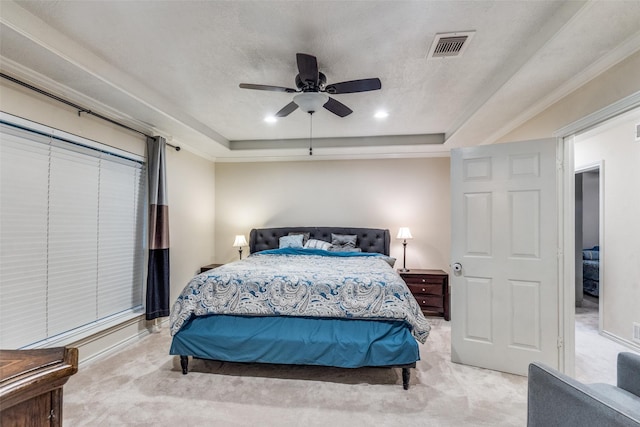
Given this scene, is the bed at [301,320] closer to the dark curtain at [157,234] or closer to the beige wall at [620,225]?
the dark curtain at [157,234]

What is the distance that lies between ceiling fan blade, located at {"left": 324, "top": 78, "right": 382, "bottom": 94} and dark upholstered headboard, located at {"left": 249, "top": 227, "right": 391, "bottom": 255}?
277 cm

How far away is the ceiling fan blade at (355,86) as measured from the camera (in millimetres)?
2109

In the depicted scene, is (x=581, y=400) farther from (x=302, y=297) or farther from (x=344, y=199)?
(x=344, y=199)

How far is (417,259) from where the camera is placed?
183 inches

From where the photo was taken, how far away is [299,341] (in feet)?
7.93

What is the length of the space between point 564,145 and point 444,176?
2202 mm

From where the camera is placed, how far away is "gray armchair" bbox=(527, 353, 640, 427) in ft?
3.41

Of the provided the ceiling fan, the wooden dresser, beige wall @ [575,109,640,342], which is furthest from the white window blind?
beige wall @ [575,109,640,342]

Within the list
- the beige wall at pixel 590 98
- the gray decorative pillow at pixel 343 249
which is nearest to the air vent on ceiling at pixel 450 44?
the beige wall at pixel 590 98

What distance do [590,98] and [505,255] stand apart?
137 centimetres

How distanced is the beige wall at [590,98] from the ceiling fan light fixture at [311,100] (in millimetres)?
1958

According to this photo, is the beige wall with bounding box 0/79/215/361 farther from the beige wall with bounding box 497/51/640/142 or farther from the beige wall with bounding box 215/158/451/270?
the beige wall with bounding box 497/51/640/142

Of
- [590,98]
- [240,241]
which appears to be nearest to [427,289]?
[590,98]

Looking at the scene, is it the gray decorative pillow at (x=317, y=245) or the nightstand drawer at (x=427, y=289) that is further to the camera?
the gray decorative pillow at (x=317, y=245)
